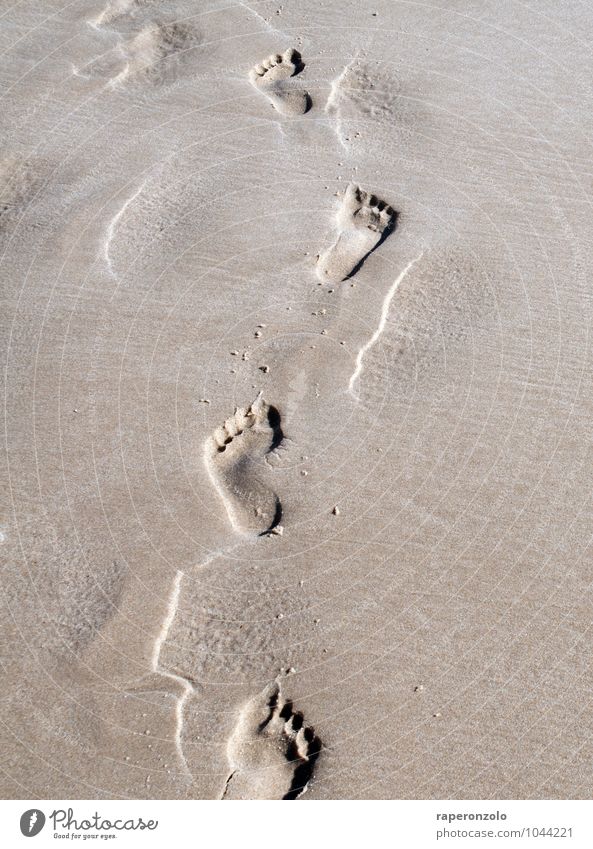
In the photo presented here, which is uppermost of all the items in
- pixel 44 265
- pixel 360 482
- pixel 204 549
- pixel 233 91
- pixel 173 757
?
pixel 233 91

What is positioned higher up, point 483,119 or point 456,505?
point 483,119

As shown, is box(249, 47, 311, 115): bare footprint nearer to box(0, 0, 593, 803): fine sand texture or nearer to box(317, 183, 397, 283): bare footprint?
box(0, 0, 593, 803): fine sand texture

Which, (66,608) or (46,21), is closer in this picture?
(66,608)

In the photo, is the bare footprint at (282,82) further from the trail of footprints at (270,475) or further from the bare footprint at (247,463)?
the bare footprint at (247,463)

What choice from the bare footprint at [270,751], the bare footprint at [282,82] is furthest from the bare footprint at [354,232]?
the bare footprint at [270,751]

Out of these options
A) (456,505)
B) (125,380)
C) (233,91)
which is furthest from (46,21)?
(456,505)

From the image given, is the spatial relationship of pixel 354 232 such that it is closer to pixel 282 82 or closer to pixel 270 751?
pixel 282 82

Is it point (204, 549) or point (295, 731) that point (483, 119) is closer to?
point (204, 549)
